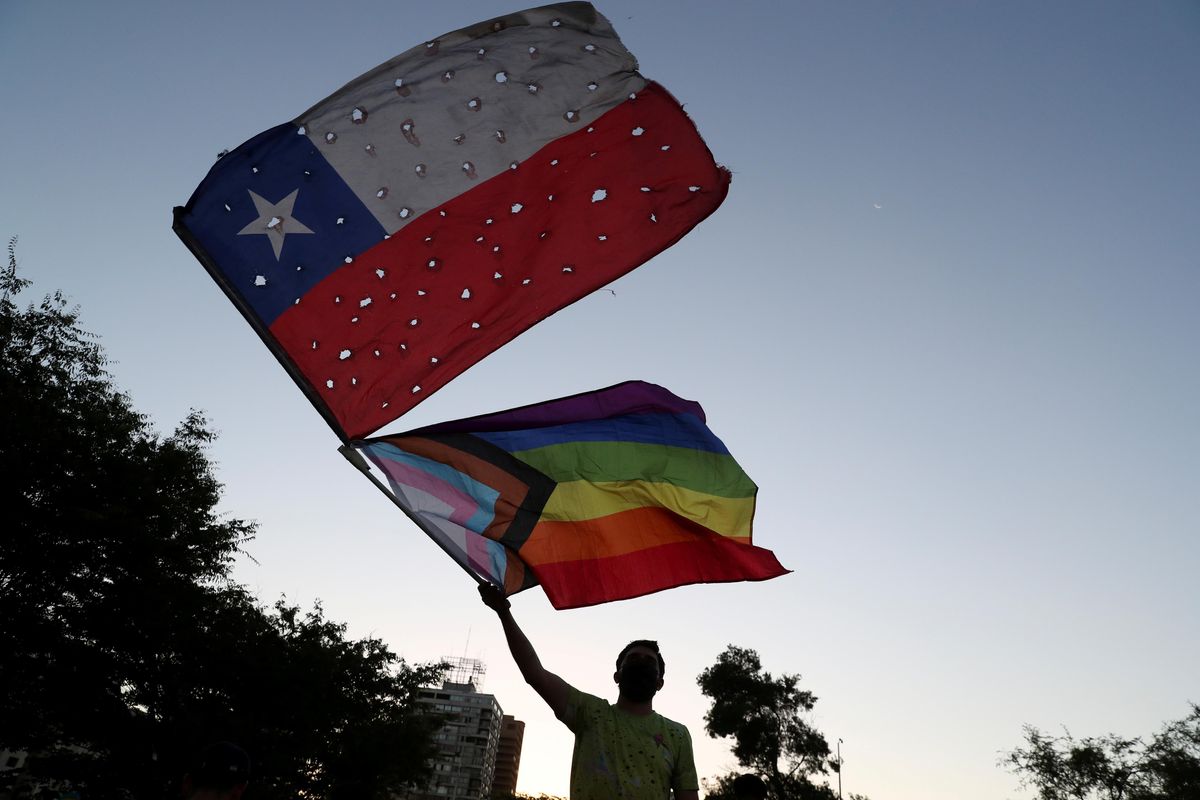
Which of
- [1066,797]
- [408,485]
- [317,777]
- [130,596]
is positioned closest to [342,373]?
[408,485]

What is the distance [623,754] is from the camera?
11.3 feet

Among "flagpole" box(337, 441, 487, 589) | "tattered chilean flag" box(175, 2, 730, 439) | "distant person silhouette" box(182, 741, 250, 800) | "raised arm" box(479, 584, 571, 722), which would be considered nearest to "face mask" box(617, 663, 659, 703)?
"raised arm" box(479, 584, 571, 722)

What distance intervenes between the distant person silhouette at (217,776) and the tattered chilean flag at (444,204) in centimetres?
175

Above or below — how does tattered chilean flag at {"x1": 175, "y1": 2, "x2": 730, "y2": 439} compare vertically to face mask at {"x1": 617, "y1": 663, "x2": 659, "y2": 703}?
→ above

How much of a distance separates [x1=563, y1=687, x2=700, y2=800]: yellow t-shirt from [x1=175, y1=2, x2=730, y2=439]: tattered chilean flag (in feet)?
6.78

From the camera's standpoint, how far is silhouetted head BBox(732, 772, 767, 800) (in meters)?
5.28

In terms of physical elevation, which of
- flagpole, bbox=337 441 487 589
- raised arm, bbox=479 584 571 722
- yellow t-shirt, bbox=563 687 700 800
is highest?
flagpole, bbox=337 441 487 589

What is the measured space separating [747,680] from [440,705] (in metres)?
130

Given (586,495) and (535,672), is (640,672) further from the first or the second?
(586,495)

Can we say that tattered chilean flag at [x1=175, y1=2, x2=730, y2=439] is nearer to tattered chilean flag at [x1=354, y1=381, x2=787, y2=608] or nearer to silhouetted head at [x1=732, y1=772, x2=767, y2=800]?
tattered chilean flag at [x1=354, y1=381, x2=787, y2=608]

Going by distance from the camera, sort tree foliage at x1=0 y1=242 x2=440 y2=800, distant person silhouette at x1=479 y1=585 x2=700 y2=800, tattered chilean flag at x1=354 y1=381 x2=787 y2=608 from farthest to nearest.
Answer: tree foliage at x1=0 y1=242 x2=440 y2=800
tattered chilean flag at x1=354 y1=381 x2=787 y2=608
distant person silhouette at x1=479 y1=585 x2=700 y2=800

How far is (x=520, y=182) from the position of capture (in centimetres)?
510

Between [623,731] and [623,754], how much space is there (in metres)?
0.11

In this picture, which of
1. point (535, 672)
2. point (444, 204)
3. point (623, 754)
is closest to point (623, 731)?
point (623, 754)
